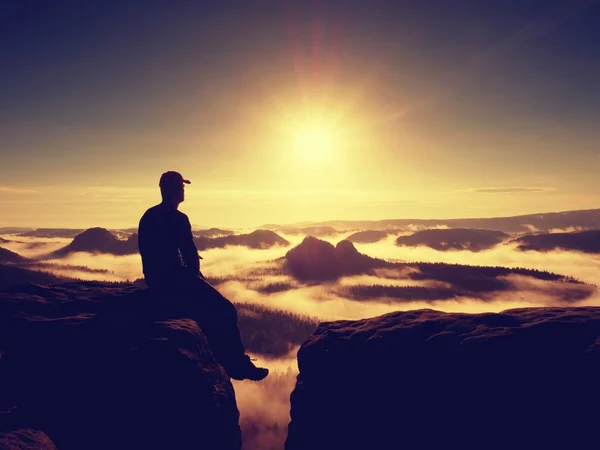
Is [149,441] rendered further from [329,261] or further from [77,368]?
[329,261]

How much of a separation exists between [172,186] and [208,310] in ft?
16.4

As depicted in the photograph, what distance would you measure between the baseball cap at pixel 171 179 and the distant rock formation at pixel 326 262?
13958 centimetres

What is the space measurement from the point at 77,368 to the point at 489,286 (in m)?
162

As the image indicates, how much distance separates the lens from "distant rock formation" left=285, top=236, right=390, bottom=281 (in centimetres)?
15512

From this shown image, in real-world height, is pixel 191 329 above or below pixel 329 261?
above

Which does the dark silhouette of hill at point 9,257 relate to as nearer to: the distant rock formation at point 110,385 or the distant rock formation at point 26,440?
the distant rock formation at point 110,385

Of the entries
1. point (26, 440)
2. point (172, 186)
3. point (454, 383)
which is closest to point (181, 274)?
point (172, 186)

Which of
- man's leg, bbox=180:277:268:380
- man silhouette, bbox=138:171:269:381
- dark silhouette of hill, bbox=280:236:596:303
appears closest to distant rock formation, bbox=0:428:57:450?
man's leg, bbox=180:277:268:380

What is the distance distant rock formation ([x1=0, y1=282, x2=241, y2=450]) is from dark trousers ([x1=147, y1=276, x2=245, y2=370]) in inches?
78.9

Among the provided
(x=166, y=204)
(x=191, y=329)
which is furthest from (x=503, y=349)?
(x=166, y=204)

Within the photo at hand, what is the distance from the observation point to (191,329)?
1334 centimetres

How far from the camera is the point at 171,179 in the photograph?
51.7ft

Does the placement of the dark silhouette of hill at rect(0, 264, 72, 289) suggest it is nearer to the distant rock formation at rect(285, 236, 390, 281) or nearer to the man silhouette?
the distant rock formation at rect(285, 236, 390, 281)

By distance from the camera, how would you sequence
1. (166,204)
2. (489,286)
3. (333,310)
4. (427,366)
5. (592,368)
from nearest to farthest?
1. (592,368)
2. (427,366)
3. (166,204)
4. (333,310)
5. (489,286)
